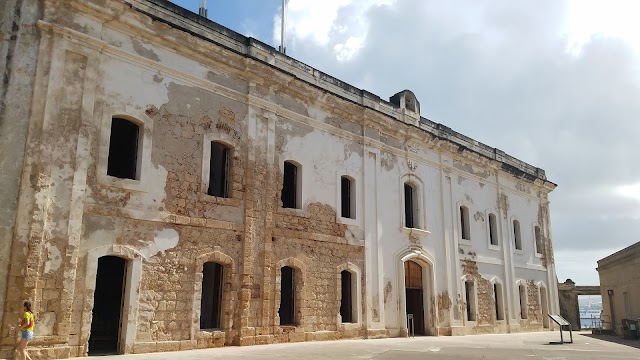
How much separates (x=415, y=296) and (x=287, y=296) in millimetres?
5735

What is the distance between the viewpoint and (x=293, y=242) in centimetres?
1365

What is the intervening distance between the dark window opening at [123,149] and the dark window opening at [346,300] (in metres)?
6.67

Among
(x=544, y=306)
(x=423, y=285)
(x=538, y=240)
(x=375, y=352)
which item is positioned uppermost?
(x=538, y=240)

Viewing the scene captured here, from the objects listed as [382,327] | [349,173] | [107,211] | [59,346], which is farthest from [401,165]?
[59,346]

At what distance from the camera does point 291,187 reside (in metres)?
14.5

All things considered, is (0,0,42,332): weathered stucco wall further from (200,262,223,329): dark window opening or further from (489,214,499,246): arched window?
(489,214,499,246): arched window

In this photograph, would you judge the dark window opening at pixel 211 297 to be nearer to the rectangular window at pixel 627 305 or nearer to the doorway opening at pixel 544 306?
the rectangular window at pixel 627 305

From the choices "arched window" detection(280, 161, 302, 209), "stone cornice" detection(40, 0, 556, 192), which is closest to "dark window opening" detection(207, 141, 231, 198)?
"stone cornice" detection(40, 0, 556, 192)

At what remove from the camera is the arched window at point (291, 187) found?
14.3 meters

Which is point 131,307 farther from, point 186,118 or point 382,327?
point 382,327

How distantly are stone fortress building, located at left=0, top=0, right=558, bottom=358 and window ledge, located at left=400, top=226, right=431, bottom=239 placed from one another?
0.30 feet

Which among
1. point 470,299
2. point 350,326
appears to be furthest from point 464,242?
point 350,326

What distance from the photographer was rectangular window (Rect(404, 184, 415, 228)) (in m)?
17.9

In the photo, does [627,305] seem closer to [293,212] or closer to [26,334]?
[293,212]
